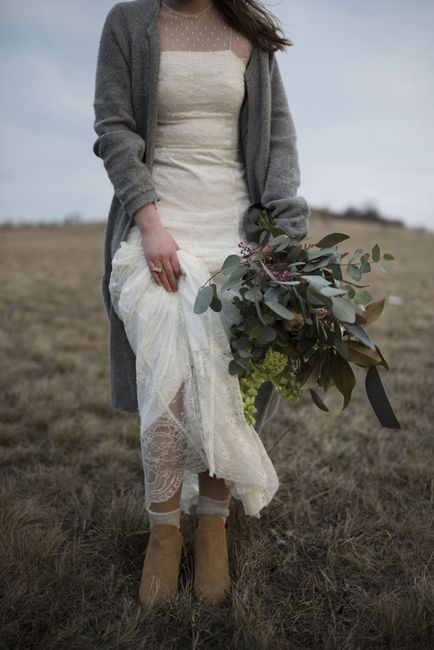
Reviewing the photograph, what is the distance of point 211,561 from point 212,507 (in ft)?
0.66

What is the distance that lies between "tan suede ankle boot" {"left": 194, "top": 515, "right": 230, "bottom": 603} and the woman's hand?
0.89 metres

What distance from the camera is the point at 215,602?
5.91 feet

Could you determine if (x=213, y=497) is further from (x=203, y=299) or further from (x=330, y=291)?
(x=330, y=291)

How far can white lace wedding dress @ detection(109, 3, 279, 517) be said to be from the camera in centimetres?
175

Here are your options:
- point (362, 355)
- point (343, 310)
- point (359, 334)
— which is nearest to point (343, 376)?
point (362, 355)

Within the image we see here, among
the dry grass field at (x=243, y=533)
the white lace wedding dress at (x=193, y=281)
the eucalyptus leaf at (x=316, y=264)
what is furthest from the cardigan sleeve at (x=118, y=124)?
the dry grass field at (x=243, y=533)

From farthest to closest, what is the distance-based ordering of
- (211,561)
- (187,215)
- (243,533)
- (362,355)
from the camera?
(243,533) < (187,215) < (211,561) < (362,355)

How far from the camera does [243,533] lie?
2.24 meters

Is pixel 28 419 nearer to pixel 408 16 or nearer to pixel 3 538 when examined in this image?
pixel 3 538

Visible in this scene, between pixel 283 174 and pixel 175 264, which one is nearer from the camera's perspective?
pixel 175 264

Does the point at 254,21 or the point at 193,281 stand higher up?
the point at 254,21

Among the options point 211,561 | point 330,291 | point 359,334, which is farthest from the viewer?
point 211,561

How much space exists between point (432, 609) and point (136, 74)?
2.12 m

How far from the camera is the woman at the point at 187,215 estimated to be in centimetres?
177
